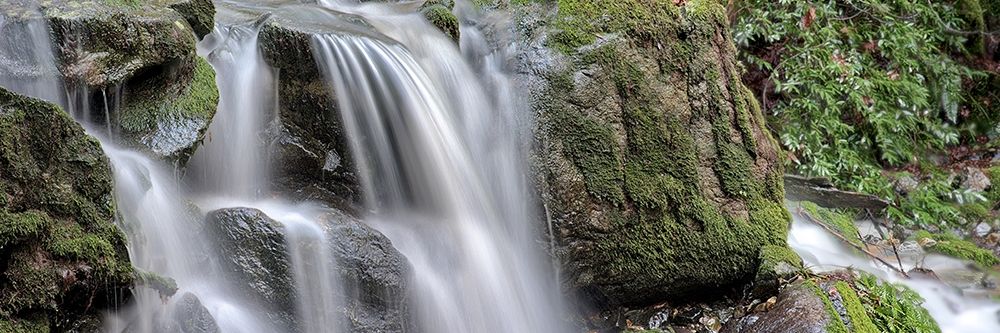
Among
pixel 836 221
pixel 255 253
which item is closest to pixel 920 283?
pixel 836 221

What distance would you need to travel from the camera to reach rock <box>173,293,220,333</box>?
2.75 meters

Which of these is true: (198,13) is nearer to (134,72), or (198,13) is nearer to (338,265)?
(134,72)

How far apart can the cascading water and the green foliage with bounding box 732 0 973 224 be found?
3805 millimetres

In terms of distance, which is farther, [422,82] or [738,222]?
[738,222]

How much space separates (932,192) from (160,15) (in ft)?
21.5

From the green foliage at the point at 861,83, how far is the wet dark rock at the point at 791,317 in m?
3.19

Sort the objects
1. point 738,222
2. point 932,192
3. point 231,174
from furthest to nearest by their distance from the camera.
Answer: point 932,192 → point 738,222 → point 231,174

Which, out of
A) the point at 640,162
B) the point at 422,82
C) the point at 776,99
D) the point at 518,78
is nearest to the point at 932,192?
the point at 776,99

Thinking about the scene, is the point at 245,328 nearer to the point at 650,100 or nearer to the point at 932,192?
the point at 650,100

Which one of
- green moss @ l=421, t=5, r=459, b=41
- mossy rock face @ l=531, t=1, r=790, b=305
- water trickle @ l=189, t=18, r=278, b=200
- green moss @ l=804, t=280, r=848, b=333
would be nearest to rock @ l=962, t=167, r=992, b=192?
mossy rock face @ l=531, t=1, r=790, b=305

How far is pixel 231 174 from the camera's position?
377cm

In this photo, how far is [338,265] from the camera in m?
3.29

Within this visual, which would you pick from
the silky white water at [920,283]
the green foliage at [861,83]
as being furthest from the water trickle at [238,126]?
the green foliage at [861,83]

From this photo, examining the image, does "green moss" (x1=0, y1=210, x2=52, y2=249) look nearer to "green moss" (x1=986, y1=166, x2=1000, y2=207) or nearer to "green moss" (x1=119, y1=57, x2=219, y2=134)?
Result: "green moss" (x1=119, y1=57, x2=219, y2=134)
